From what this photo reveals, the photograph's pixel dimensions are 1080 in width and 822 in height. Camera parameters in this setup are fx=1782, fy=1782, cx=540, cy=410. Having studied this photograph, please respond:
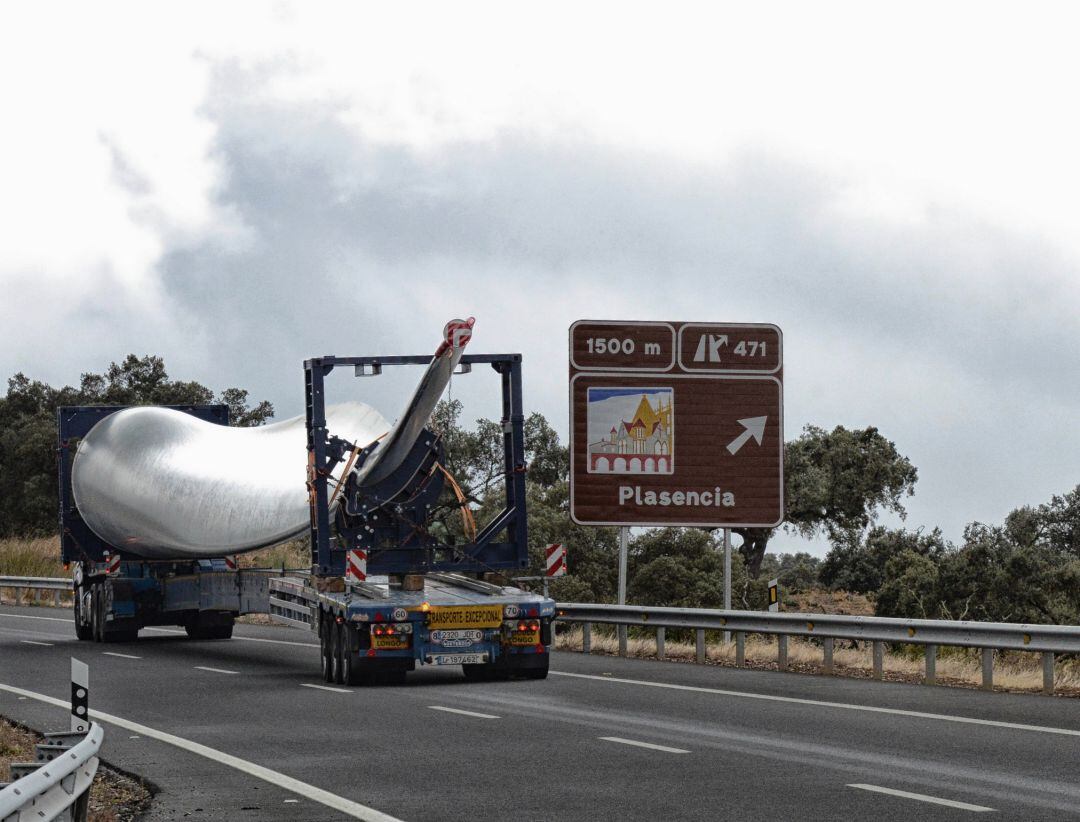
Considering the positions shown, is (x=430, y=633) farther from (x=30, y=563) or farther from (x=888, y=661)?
(x=30, y=563)

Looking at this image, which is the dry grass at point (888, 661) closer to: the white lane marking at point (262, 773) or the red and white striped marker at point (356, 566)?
the red and white striped marker at point (356, 566)

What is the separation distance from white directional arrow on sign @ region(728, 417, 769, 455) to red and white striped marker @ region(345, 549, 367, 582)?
9420 mm

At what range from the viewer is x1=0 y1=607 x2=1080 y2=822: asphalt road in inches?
415

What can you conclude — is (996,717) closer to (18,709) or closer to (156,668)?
(18,709)

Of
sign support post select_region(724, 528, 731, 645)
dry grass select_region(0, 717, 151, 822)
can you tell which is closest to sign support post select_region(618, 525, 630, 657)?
sign support post select_region(724, 528, 731, 645)

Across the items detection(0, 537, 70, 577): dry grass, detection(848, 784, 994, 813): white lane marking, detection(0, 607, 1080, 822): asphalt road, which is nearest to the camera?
detection(848, 784, 994, 813): white lane marking

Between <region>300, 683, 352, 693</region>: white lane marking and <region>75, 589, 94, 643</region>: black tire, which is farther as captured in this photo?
<region>75, 589, 94, 643</region>: black tire

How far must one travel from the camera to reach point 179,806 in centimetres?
1087

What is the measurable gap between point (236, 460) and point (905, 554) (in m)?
23.3

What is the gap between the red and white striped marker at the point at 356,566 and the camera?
2142 cm

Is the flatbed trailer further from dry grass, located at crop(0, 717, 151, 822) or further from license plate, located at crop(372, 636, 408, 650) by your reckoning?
dry grass, located at crop(0, 717, 151, 822)

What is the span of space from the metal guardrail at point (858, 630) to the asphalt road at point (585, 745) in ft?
2.46

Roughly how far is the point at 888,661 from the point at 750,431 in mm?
6446

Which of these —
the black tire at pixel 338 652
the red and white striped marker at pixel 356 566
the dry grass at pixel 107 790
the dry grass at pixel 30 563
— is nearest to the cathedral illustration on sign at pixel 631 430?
the red and white striped marker at pixel 356 566
